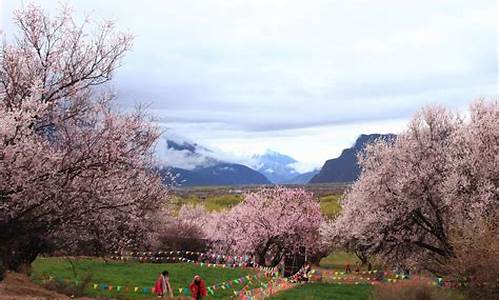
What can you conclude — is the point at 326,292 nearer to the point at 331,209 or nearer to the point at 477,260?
the point at 477,260

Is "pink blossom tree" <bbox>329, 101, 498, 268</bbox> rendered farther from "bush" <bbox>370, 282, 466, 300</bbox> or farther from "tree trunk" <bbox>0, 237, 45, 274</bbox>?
"tree trunk" <bbox>0, 237, 45, 274</bbox>

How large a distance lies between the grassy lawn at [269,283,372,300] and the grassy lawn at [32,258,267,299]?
2.88m

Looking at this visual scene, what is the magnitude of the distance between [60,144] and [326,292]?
19084 mm

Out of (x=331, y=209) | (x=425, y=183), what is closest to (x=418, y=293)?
(x=425, y=183)

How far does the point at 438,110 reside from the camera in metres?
28.1

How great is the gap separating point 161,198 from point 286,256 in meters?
24.8

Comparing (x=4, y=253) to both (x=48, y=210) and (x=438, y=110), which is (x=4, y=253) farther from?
(x=438, y=110)

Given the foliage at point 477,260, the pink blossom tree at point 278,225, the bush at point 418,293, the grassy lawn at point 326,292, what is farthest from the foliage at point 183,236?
the foliage at point 477,260

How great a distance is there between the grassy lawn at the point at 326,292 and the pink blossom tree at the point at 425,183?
2408mm

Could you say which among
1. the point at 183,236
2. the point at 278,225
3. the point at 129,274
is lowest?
the point at 129,274

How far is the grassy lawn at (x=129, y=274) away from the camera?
91.4 ft

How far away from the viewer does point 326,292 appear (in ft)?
98.4

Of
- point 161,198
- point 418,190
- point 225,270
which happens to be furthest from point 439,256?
point 225,270

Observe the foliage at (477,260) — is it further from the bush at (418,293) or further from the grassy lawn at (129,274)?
the grassy lawn at (129,274)
